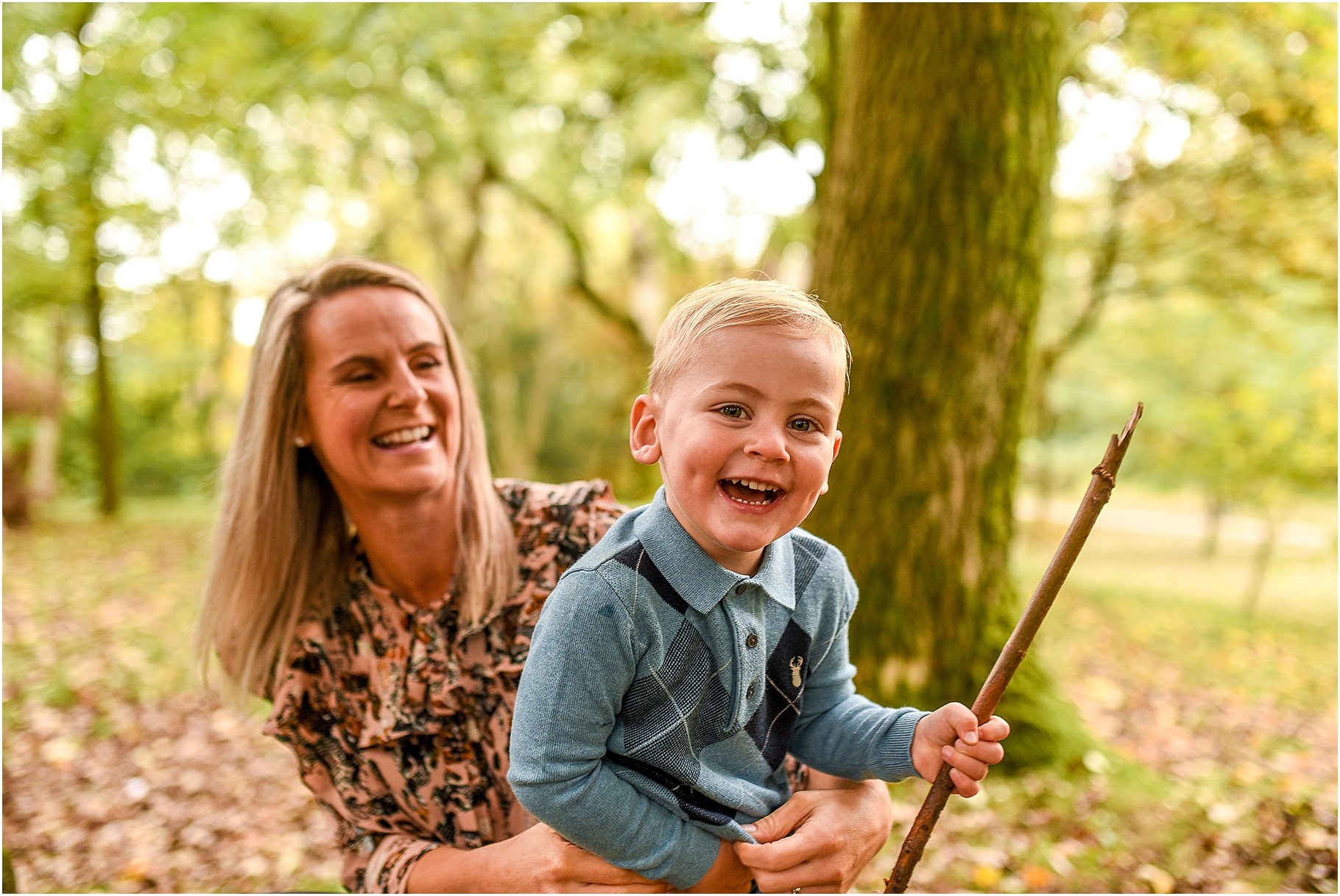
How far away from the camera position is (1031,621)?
4.23 ft

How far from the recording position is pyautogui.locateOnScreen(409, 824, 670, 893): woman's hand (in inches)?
63.9

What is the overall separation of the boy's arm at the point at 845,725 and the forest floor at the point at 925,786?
164 cm

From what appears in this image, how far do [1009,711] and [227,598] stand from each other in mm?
3654

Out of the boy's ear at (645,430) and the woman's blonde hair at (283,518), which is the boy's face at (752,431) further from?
the woman's blonde hair at (283,518)

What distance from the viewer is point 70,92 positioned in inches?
388

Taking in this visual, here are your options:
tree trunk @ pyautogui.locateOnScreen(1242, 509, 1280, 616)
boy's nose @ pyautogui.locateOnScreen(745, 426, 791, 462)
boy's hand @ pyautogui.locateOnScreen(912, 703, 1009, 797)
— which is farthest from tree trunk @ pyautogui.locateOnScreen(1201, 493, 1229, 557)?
boy's nose @ pyautogui.locateOnScreen(745, 426, 791, 462)

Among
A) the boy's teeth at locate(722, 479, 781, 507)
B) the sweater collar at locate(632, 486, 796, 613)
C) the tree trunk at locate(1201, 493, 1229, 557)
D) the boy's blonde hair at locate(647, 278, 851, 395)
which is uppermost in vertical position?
the boy's blonde hair at locate(647, 278, 851, 395)

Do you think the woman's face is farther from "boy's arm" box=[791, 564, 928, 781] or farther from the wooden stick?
the wooden stick

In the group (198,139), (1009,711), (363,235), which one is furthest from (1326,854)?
(363,235)

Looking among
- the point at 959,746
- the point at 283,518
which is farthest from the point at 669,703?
the point at 283,518

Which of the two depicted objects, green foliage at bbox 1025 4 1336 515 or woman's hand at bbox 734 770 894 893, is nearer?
woman's hand at bbox 734 770 894 893

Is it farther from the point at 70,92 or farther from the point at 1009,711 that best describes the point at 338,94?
the point at 1009,711

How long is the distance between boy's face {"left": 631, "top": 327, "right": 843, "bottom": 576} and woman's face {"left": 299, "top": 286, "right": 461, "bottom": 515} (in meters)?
0.90

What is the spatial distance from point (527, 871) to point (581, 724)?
0.52 m
